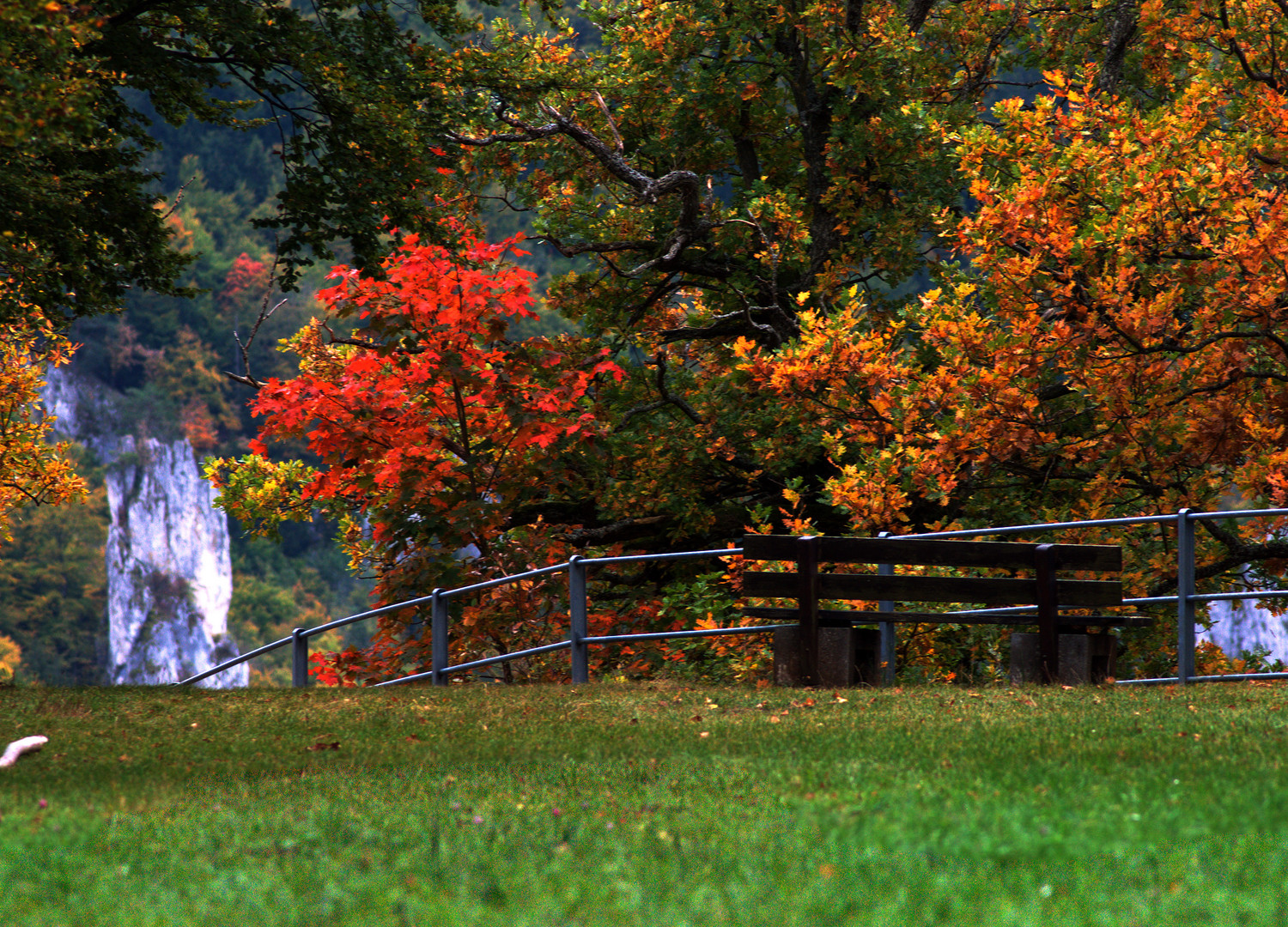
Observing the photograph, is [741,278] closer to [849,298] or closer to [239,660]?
[849,298]

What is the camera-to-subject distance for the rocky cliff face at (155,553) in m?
67.6

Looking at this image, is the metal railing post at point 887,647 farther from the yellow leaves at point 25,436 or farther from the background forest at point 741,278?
the yellow leaves at point 25,436

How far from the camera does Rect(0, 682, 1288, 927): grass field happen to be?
3.56 meters

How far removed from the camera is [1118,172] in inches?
459

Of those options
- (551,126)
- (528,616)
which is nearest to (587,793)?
(528,616)

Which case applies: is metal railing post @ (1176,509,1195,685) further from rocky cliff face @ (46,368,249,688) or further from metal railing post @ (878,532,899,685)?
rocky cliff face @ (46,368,249,688)

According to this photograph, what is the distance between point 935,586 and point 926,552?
311 mm

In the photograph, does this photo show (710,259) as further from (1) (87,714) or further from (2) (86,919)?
(2) (86,919)

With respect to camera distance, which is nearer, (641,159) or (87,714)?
(87,714)

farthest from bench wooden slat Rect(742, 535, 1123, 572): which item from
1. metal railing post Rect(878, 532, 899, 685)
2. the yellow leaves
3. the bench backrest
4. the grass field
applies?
the yellow leaves

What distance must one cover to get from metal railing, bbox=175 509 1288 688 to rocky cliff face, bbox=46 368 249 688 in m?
56.2

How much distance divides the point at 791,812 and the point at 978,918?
1.46 metres

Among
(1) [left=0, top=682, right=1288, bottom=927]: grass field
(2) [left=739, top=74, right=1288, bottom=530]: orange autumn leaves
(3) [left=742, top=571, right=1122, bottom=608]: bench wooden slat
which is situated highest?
(2) [left=739, top=74, right=1288, bottom=530]: orange autumn leaves

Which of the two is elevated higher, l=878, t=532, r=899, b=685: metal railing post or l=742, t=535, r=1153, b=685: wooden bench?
l=742, t=535, r=1153, b=685: wooden bench
